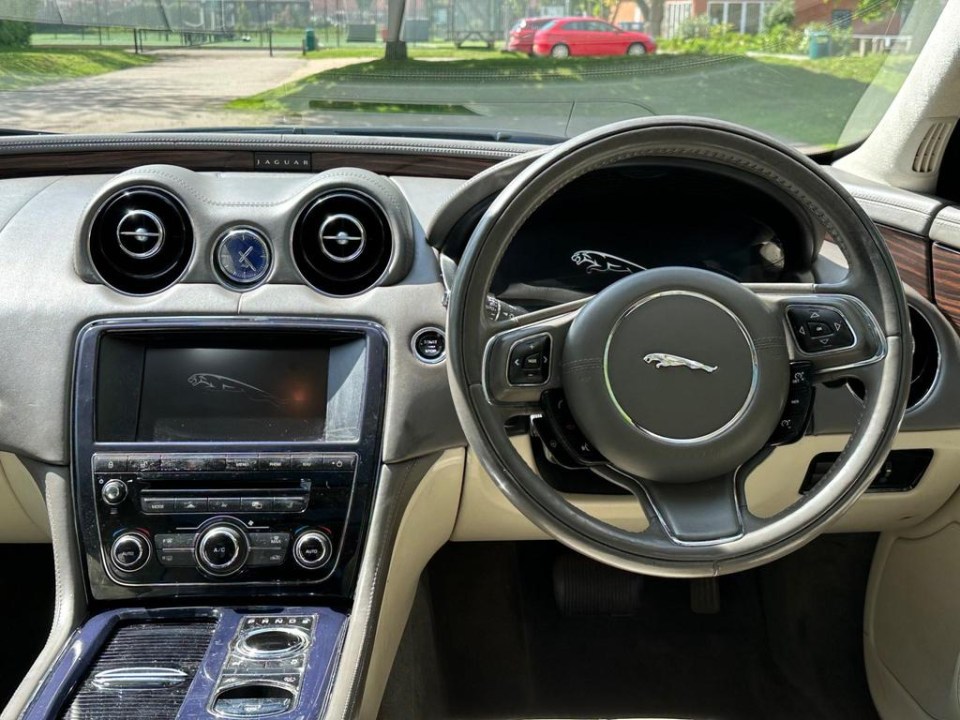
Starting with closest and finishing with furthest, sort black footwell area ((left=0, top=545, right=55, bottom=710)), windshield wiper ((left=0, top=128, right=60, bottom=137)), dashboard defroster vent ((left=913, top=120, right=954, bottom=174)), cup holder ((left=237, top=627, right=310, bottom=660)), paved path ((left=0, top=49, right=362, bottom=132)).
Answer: cup holder ((left=237, top=627, right=310, bottom=660)) < paved path ((left=0, top=49, right=362, bottom=132)) < dashboard defroster vent ((left=913, top=120, right=954, bottom=174)) < windshield wiper ((left=0, top=128, right=60, bottom=137)) < black footwell area ((left=0, top=545, right=55, bottom=710))

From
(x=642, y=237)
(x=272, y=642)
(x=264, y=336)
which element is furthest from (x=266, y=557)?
(x=642, y=237)

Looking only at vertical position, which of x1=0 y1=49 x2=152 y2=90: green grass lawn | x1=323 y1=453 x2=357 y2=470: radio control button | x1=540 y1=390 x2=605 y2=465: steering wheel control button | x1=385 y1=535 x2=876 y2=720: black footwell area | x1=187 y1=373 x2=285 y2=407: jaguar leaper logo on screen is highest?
x1=0 y1=49 x2=152 y2=90: green grass lawn

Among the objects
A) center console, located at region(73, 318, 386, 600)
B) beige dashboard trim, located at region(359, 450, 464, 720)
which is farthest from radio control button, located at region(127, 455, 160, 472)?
beige dashboard trim, located at region(359, 450, 464, 720)

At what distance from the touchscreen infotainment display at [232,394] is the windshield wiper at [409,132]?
598 mm

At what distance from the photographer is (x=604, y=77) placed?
2230 millimetres

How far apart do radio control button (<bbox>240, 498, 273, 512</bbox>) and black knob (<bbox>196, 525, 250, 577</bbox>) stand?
4 centimetres

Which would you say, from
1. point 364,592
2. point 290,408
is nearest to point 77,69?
point 290,408

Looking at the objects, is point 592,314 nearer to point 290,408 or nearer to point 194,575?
point 290,408

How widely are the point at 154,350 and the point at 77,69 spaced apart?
0.62 m

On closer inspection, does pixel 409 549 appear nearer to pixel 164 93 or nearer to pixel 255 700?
pixel 255 700

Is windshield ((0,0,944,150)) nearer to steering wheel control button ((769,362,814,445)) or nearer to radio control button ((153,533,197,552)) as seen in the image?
steering wheel control button ((769,362,814,445))

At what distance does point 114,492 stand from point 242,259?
0.51 m

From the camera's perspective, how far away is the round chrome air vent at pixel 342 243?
197 cm

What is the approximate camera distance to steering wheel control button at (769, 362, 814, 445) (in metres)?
1.63
